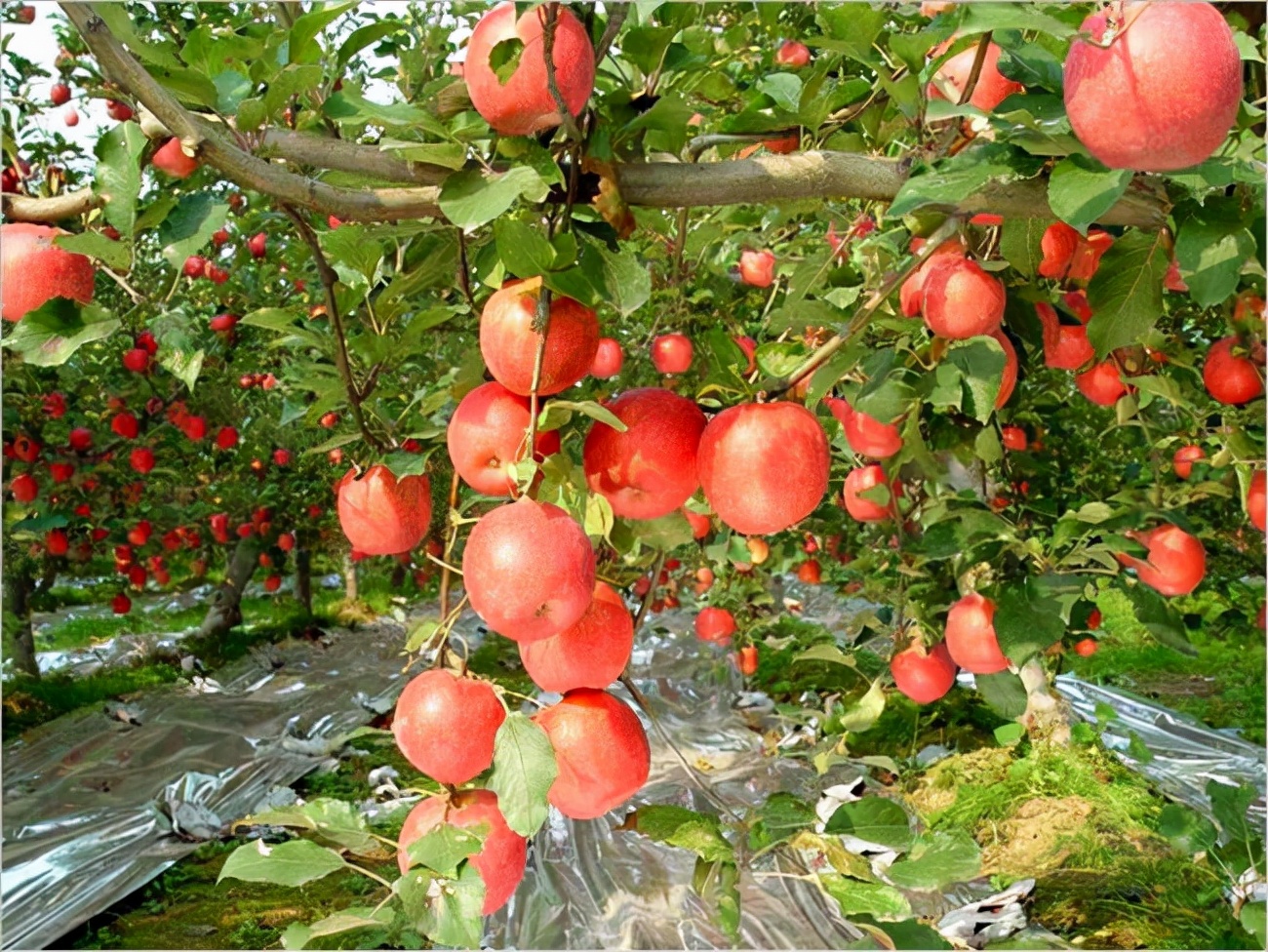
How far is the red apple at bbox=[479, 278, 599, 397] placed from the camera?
707 millimetres

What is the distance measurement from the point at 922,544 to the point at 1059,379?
74.0 inches

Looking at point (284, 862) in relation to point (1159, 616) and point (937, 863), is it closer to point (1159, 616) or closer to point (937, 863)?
point (937, 863)

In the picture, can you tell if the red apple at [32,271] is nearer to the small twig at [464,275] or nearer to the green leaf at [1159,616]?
the small twig at [464,275]

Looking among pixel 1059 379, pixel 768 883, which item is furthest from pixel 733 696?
pixel 1059 379

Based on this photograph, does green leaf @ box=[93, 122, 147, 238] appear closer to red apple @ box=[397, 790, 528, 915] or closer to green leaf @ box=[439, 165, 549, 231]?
green leaf @ box=[439, 165, 549, 231]

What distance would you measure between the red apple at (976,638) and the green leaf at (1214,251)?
0.94 meters

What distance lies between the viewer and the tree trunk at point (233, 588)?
645 centimetres

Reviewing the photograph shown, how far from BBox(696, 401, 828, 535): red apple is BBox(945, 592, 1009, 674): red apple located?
0.99 meters

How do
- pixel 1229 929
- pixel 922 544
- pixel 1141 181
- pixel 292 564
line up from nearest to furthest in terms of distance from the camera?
pixel 1141 181, pixel 922 544, pixel 1229 929, pixel 292 564

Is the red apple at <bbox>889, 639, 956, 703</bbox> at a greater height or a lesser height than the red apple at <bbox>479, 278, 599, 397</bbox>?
lesser

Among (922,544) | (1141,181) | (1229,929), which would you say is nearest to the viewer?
(1141,181)

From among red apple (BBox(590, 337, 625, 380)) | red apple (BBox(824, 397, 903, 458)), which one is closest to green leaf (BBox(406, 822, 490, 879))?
red apple (BBox(824, 397, 903, 458))

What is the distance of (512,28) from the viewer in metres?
0.70

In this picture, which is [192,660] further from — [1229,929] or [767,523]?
[767,523]
